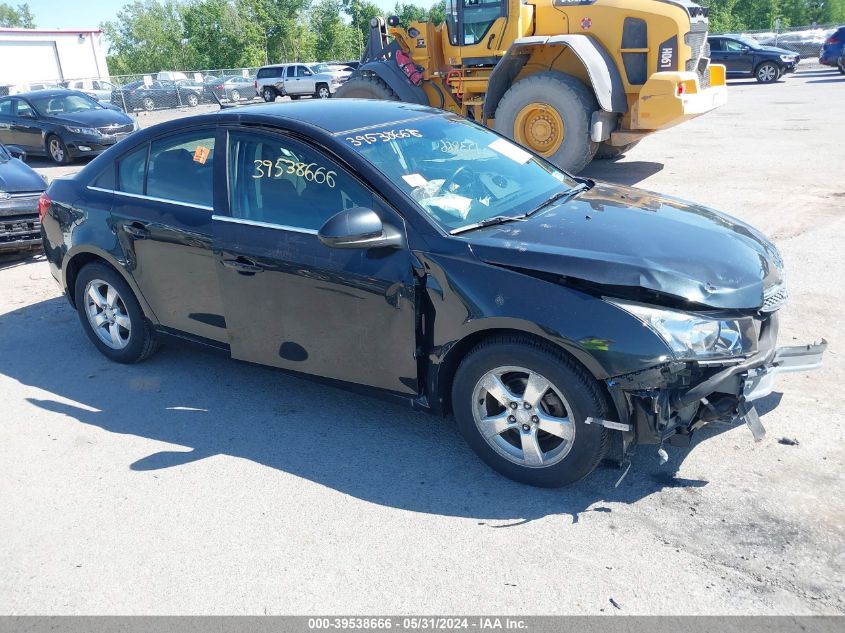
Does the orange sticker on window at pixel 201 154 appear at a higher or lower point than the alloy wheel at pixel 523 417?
higher

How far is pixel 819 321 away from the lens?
5.15m

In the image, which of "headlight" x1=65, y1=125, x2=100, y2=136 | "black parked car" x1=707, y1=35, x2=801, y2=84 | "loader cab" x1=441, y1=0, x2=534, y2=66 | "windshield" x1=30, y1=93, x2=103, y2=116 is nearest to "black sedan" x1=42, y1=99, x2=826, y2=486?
"loader cab" x1=441, y1=0, x2=534, y2=66

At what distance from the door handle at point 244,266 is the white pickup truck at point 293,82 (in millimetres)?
31341

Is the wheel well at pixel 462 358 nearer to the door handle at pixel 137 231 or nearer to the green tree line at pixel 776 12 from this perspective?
the door handle at pixel 137 231

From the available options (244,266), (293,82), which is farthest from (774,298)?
(293,82)

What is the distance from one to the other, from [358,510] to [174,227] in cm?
217

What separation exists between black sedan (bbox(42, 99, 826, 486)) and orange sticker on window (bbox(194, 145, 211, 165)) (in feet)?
0.05

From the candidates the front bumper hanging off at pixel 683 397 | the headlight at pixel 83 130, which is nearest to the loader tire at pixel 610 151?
the front bumper hanging off at pixel 683 397

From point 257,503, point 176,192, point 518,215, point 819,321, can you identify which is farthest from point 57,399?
point 819,321

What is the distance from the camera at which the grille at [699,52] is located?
10.1m

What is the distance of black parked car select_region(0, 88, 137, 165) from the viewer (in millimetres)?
15406

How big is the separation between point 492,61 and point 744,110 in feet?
30.3

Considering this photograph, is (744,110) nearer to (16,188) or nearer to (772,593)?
(16,188)
